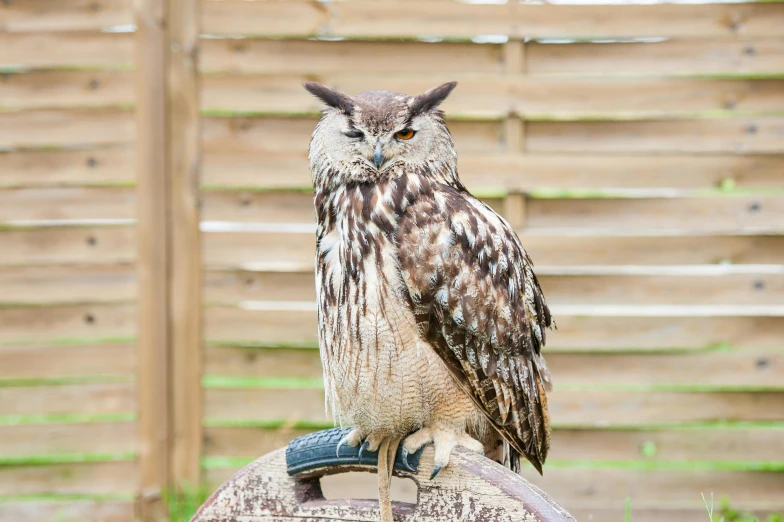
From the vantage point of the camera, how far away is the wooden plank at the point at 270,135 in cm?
254

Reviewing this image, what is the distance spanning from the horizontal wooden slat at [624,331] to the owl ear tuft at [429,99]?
1.16m

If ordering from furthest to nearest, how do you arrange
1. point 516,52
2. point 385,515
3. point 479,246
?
point 516,52 < point 479,246 < point 385,515

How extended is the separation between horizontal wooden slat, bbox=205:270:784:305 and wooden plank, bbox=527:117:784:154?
408 mm

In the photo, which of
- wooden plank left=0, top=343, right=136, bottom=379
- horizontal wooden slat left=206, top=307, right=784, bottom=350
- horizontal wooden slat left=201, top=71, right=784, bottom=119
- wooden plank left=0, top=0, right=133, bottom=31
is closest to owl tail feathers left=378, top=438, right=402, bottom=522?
horizontal wooden slat left=206, top=307, right=784, bottom=350

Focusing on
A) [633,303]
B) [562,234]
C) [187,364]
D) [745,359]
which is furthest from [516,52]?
[187,364]

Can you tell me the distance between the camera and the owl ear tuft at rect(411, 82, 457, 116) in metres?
1.51

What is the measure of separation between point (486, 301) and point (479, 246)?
0.10m

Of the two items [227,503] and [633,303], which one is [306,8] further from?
[227,503]

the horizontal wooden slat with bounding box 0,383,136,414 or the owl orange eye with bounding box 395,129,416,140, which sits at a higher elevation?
the owl orange eye with bounding box 395,129,416,140

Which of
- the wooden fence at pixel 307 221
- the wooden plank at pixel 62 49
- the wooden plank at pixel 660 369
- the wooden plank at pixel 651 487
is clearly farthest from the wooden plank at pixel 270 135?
the wooden plank at pixel 651 487

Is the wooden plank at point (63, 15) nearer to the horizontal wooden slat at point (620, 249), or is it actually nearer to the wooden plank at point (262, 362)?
the horizontal wooden slat at point (620, 249)

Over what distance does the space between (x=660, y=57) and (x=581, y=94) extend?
0.90 ft

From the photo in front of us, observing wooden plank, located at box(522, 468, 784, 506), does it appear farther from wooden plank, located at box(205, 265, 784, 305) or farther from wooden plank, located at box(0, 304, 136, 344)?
wooden plank, located at box(0, 304, 136, 344)

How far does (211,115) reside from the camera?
257 centimetres
